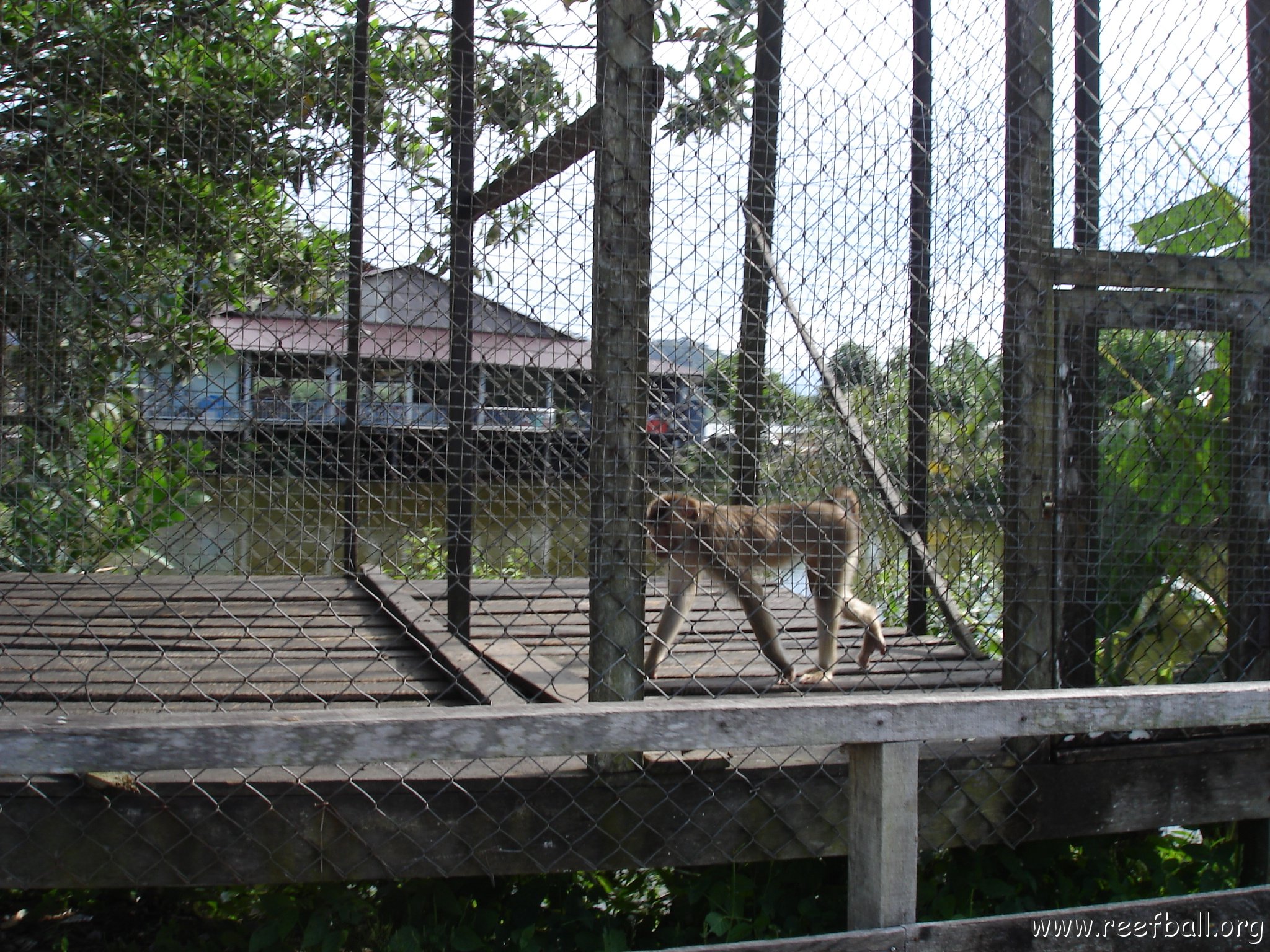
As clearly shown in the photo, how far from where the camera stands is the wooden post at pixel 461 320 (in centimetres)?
320

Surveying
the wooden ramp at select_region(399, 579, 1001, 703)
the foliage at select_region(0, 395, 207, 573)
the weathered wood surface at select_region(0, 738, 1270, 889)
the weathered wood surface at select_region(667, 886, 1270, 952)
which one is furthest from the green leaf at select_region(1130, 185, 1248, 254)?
the foliage at select_region(0, 395, 207, 573)

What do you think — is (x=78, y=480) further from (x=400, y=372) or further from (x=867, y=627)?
(x=867, y=627)

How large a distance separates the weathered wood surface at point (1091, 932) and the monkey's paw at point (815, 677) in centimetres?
152

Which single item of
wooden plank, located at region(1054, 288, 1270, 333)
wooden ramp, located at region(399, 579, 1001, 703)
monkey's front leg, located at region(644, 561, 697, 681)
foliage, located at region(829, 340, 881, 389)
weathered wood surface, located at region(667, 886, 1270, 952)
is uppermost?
wooden plank, located at region(1054, 288, 1270, 333)

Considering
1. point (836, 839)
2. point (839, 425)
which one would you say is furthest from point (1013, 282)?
point (836, 839)

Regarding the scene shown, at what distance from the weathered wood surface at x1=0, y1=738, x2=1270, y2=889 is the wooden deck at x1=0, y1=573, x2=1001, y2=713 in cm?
37

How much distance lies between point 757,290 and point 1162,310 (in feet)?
4.55

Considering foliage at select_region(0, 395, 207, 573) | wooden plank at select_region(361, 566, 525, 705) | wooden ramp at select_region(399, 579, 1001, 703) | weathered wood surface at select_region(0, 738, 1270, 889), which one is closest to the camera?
weathered wood surface at select_region(0, 738, 1270, 889)

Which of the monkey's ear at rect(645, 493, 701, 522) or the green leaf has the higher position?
the green leaf

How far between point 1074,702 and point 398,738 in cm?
176

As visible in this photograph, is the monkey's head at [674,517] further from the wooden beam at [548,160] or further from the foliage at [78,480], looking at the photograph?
the foliage at [78,480]

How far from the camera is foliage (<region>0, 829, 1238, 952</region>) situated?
314 cm

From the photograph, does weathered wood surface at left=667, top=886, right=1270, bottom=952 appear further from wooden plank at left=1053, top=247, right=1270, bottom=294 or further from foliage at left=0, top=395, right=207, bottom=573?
foliage at left=0, top=395, right=207, bottom=573

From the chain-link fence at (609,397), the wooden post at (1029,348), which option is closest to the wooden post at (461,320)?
the chain-link fence at (609,397)
